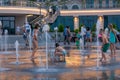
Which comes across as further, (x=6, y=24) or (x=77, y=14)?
(x=77, y=14)

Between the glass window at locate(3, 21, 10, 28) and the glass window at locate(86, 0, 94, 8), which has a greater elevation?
the glass window at locate(86, 0, 94, 8)

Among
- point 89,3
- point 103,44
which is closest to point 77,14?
point 89,3

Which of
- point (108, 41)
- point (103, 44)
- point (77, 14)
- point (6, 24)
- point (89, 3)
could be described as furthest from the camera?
point (89, 3)

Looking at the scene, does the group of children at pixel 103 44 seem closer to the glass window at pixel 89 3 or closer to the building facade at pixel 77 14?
the building facade at pixel 77 14

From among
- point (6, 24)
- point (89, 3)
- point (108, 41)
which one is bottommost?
point (6, 24)

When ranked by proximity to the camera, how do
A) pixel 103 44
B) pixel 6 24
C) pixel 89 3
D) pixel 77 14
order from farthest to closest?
pixel 89 3
pixel 77 14
pixel 6 24
pixel 103 44

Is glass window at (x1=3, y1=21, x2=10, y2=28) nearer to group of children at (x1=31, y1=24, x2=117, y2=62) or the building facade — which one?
the building facade

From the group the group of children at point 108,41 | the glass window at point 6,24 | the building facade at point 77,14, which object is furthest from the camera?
the glass window at point 6,24

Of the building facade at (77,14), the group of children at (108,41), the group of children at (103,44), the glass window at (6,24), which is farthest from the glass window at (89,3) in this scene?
the group of children at (103,44)

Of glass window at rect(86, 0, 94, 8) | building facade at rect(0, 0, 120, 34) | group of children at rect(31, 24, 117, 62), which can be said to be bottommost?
group of children at rect(31, 24, 117, 62)

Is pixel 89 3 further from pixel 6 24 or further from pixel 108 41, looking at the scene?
pixel 108 41

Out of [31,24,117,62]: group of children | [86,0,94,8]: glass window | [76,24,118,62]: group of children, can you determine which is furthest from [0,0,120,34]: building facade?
[31,24,117,62]: group of children

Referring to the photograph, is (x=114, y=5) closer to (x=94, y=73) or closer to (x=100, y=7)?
(x=100, y=7)

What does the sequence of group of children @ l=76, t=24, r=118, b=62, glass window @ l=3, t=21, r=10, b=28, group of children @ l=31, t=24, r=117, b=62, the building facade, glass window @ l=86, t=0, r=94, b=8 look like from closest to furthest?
group of children @ l=31, t=24, r=117, b=62, group of children @ l=76, t=24, r=118, b=62, the building facade, glass window @ l=3, t=21, r=10, b=28, glass window @ l=86, t=0, r=94, b=8
